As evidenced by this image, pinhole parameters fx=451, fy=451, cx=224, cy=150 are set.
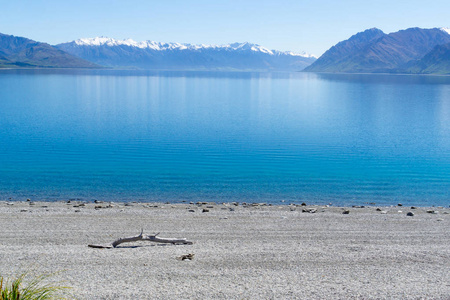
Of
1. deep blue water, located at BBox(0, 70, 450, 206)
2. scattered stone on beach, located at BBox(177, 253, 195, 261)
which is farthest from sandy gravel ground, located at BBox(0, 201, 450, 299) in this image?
deep blue water, located at BBox(0, 70, 450, 206)

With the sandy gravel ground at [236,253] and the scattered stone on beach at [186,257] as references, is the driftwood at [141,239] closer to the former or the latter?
the sandy gravel ground at [236,253]

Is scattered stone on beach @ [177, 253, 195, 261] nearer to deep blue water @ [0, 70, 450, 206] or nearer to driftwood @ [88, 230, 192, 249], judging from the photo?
driftwood @ [88, 230, 192, 249]

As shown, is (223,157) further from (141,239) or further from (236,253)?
(141,239)

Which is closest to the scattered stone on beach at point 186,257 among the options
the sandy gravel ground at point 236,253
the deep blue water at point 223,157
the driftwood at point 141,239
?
the sandy gravel ground at point 236,253

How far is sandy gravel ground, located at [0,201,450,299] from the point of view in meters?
10.6

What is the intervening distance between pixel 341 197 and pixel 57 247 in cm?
1580

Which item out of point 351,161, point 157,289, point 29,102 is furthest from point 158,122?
point 157,289

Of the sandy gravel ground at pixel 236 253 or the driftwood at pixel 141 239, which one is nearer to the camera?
the sandy gravel ground at pixel 236 253

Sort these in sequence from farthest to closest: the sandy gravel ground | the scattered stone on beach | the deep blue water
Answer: the deep blue water, the scattered stone on beach, the sandy gravel ground

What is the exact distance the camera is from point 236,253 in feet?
43.6

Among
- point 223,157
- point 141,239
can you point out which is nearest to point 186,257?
point 141,239

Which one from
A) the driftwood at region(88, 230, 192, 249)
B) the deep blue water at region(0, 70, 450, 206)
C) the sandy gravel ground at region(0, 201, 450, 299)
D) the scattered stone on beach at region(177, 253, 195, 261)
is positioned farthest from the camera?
the deep blue water at region(0, 70, 450, 206)

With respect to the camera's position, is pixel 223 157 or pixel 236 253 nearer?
pixel 236 253

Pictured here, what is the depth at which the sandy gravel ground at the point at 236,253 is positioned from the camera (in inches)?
416
